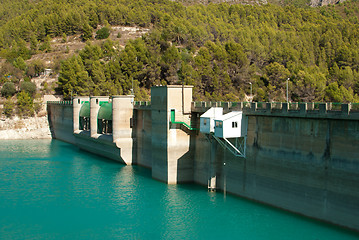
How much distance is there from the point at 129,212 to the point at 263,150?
10.7 metres

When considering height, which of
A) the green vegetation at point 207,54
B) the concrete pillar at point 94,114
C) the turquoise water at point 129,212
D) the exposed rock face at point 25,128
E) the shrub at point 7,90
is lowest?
the turquoise water at point 129,212

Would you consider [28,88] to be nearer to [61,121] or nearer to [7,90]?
[7,90]

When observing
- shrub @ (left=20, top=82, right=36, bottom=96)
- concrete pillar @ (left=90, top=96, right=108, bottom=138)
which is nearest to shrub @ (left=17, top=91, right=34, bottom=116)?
shrub @ (left=20, top=82, right=36, bottom=96)

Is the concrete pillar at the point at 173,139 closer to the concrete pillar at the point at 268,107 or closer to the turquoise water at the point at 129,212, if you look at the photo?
the turquoise water at the point at 129,212

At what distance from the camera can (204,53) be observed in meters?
81.6

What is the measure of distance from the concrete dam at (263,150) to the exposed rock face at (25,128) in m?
37.4

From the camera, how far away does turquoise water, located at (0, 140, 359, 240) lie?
26.1m

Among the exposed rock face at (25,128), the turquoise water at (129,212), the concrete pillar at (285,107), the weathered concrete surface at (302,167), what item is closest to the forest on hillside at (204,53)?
the exposed rock face at (25,128)

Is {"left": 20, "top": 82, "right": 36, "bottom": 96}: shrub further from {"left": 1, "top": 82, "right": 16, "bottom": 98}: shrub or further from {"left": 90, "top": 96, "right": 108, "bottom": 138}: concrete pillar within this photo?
{"left": 90, "top": 96, "right": 108, "bottom": 138}: concrete pillar

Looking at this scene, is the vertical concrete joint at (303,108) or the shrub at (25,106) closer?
the vertical concrete joint at (303,108)

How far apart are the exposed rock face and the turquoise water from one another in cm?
3587

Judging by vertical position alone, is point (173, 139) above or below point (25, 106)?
below

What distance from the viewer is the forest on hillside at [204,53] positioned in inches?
3019

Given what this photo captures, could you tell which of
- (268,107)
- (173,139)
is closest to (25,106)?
(173,139)
